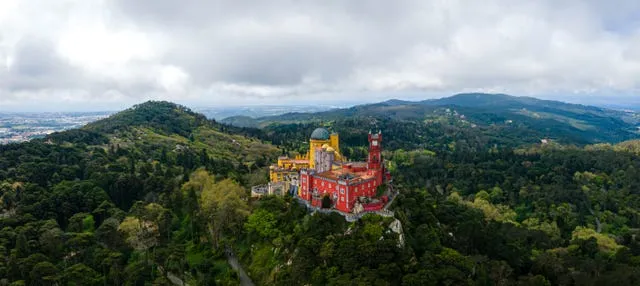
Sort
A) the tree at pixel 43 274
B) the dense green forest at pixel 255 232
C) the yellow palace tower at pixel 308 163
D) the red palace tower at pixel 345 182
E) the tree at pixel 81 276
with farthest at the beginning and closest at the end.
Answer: the yellow palace tower at pixel 308 163, the red palace tower at pixel 345 182, the tree at pixel 81 276, the dense green forest at pixel 255 232, the tree at pixel 43 274

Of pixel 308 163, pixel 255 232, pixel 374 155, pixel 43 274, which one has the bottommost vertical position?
pixel 43 274

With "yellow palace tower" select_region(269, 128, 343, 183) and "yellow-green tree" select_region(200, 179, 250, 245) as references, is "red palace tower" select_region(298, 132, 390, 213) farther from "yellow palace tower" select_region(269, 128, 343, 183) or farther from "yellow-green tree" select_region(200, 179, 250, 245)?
"yellow-green tree" select_region(200, 179, 250, 245)

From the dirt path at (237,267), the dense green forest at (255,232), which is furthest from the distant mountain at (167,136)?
the dirt path at (237,267)

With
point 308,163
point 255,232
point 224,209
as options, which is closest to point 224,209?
point 224,209

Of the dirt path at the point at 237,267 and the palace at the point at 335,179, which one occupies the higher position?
the palace at the point at 335,179

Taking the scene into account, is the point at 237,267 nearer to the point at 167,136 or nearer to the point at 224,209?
the point at 224,209

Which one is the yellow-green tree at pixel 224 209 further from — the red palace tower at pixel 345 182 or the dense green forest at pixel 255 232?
the red palace tower at pixel 345 182

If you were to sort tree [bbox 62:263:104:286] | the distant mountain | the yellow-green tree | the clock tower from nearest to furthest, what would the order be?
tree [bbox 62:263:104:286] → the yellow-green tree → the clock tower → the distant mountain

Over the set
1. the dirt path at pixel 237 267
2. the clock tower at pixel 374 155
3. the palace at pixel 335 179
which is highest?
the clock tower at pixel 374 155

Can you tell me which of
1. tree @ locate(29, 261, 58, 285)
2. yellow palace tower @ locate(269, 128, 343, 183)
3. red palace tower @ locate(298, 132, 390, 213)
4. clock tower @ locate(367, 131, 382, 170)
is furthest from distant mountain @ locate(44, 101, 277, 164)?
tree @ locate(29, 261, 58, 285)

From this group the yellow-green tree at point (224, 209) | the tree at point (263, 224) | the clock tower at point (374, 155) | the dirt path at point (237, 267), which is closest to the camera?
the dirt path at point (237, 267)
